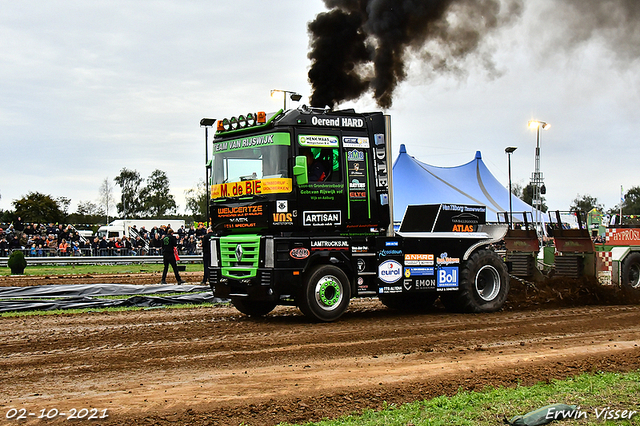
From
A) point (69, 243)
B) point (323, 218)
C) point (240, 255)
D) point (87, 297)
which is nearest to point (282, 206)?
point (323, 218)

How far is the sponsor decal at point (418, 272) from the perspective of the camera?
11853 mm

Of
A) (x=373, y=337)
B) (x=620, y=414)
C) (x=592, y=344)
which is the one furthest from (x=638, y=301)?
(x=620, y=414)

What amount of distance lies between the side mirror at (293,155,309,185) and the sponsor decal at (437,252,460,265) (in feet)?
10.8

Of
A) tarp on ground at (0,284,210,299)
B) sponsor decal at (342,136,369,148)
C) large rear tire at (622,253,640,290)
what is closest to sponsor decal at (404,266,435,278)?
sponsor decal at (342,136,369,148)

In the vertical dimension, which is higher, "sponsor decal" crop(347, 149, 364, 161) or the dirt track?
"sponsor decal" crop(347, 149, 364, 161)

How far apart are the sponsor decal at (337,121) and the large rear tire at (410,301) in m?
3.98

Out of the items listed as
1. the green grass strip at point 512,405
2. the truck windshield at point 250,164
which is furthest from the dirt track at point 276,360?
the truck windshield at point 250,164

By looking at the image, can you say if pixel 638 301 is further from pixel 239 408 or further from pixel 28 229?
pixel 28 229

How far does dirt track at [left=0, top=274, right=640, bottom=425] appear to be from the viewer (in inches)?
229

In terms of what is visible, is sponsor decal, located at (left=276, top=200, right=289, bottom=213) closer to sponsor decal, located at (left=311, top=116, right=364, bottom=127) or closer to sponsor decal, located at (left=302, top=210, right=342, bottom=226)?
sponsor decal, located at (left=302, top=210, right=342, bottom=226)

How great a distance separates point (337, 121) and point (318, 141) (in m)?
0.57

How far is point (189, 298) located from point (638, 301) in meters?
10.4

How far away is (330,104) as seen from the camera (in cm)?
1603

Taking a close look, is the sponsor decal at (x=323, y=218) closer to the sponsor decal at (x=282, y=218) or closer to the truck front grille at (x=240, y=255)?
the sponsor decal at (x=282, y=218)
